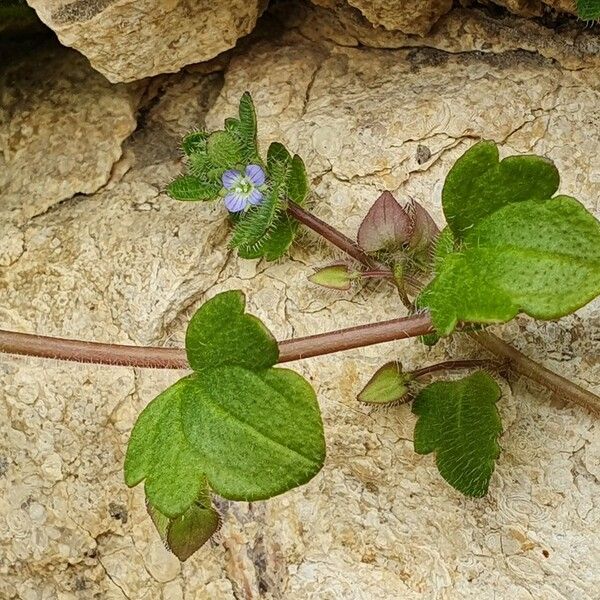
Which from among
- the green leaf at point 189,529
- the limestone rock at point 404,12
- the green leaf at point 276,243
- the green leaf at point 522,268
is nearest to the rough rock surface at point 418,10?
the limestone rock at point 404,12

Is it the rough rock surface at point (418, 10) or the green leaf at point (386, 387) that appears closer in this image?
the green leaf at point (386, 387)

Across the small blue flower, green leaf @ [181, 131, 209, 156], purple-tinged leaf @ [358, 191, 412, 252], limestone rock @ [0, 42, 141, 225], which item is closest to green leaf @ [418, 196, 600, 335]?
purple-tinged leaf @ [358, 191, 412, 252]

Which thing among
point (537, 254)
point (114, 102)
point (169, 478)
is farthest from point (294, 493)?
point (114, 102)

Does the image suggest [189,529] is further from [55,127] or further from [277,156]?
[55,127]

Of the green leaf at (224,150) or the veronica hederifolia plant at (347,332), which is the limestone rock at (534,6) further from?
the green leaf at (224,150)

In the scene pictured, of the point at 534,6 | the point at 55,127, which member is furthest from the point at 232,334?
the point at 534,6

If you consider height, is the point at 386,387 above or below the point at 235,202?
below

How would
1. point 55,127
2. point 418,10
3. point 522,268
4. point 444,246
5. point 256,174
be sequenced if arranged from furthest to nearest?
point 55,127, point 418,10, point 256,174, point 444,246, point 522,268
